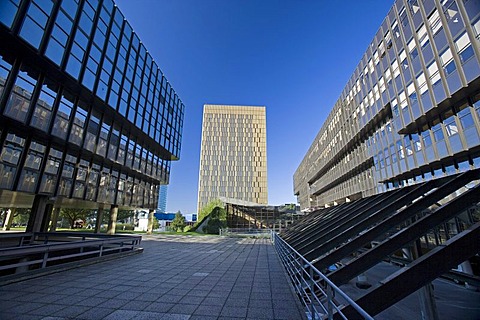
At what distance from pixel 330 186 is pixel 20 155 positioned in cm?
4050

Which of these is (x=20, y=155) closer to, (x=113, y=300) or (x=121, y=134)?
(x=121, y=134)

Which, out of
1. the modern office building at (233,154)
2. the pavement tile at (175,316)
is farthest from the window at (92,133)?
the modern office building at (233,154)

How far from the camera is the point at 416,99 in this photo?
54.7 feet

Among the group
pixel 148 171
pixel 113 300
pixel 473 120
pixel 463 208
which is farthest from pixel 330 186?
pixel 113 300

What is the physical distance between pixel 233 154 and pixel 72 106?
7526 centimetres

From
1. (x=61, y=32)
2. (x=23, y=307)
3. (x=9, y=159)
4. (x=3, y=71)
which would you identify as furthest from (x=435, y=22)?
(x=9, y=159)

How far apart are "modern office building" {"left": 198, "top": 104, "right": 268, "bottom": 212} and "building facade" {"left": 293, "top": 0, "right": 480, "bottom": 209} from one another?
5869cm

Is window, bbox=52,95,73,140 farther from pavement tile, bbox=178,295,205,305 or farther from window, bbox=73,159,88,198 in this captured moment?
pavement tile, bbox=178,295,205,305

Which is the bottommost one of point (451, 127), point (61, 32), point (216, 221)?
point (216, 221)

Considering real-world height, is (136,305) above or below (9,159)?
below

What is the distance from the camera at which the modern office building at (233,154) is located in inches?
3408

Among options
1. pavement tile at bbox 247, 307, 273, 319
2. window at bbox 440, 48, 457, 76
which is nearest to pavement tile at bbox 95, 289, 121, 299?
pavement tile at bbox 247, 307, 273, 319

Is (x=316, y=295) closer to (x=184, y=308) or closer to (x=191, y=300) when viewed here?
(x=191, y=300)

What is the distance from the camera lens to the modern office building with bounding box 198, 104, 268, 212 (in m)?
86.6
